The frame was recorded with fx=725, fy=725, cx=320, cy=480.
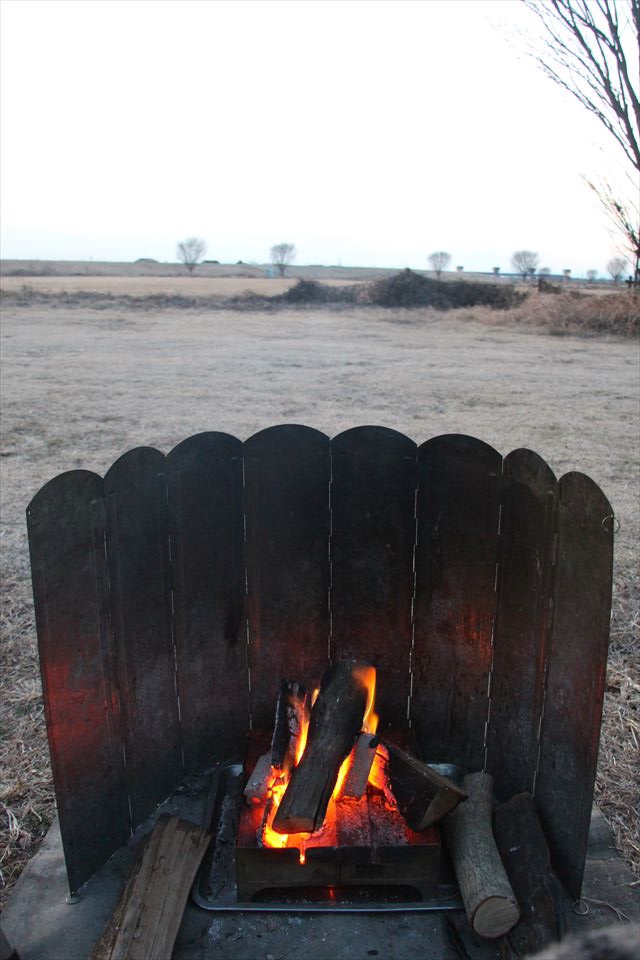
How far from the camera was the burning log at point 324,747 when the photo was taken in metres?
1.99

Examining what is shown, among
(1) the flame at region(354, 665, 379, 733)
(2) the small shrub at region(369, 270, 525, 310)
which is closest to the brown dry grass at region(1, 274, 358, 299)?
(2) the small shrub at region(369, 270, 525, 310)

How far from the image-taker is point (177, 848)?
6.84 ft

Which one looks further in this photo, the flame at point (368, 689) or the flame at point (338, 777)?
the flame at point (368, 689)

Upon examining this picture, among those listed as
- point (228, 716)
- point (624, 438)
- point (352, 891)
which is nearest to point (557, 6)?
point (624, 438)

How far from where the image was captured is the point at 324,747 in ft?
7.07

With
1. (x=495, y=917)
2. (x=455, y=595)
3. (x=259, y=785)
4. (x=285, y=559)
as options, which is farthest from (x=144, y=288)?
(x=495, y=917)

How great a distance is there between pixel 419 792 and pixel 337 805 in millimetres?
252

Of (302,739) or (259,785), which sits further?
(302,739)

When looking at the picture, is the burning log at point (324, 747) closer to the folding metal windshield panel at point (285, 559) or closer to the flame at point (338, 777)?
the flame at point (338, 777)

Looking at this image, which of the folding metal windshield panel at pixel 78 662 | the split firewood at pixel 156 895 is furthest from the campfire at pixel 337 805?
the folding metal windshield panel at pixel 78 662

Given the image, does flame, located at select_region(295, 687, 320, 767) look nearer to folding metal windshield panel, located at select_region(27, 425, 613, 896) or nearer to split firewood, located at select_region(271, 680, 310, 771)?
split firewood, located at select_region(271, 680, 310, 771)

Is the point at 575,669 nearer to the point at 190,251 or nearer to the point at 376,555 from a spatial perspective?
the point at 376,555

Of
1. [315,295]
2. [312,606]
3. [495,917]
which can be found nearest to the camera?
[495,917]

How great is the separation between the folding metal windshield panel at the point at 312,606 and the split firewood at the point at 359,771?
17.5 inches
